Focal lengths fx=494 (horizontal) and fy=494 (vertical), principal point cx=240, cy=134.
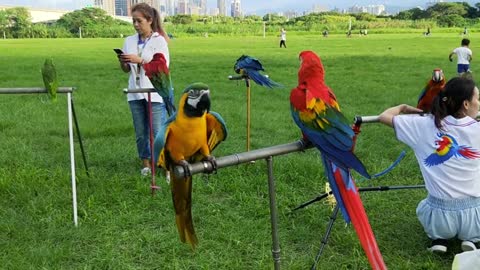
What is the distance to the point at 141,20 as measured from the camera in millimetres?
3814

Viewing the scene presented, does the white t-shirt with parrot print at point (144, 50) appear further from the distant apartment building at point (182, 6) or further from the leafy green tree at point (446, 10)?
the distant apartment building at point (182, 6)

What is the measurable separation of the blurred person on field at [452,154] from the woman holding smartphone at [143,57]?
1915 mm

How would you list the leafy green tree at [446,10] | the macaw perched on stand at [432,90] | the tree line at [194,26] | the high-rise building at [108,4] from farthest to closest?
1. the high-rise building at [108,4]
2. the leafy green tree at [446,10]
3. the tree line at [194,26]
4. the macaw perched on stand at [432,90]

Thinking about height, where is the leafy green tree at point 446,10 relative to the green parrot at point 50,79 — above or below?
above

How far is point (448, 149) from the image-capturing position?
8.87ft

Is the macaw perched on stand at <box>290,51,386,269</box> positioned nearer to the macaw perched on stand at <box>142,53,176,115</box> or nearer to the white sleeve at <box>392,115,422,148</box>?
the white sleeve at <box>392,115,422,148</box>

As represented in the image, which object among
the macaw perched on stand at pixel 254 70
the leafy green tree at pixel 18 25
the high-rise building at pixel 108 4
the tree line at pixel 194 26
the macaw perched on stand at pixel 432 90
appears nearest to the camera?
the macaw perched on stand at pixel 432 90

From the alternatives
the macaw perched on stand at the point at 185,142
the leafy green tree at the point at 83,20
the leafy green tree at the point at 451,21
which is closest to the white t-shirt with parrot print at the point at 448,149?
the macaw perched on stand at the point at 185,142

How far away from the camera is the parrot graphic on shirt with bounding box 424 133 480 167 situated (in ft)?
8.82

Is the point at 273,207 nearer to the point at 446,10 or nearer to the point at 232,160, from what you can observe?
the point at 232,160

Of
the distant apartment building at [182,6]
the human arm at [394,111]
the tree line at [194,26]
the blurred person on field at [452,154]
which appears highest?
the distant apartment building at [182,6]

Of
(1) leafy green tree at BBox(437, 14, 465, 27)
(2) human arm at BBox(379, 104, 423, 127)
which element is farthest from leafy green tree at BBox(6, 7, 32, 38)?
(2) human arm at BBox(379, 104, 423, 127)

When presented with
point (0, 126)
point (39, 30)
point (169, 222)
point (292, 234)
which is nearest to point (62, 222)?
point (169, 222)

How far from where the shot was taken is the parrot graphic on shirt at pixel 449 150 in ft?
8.82
